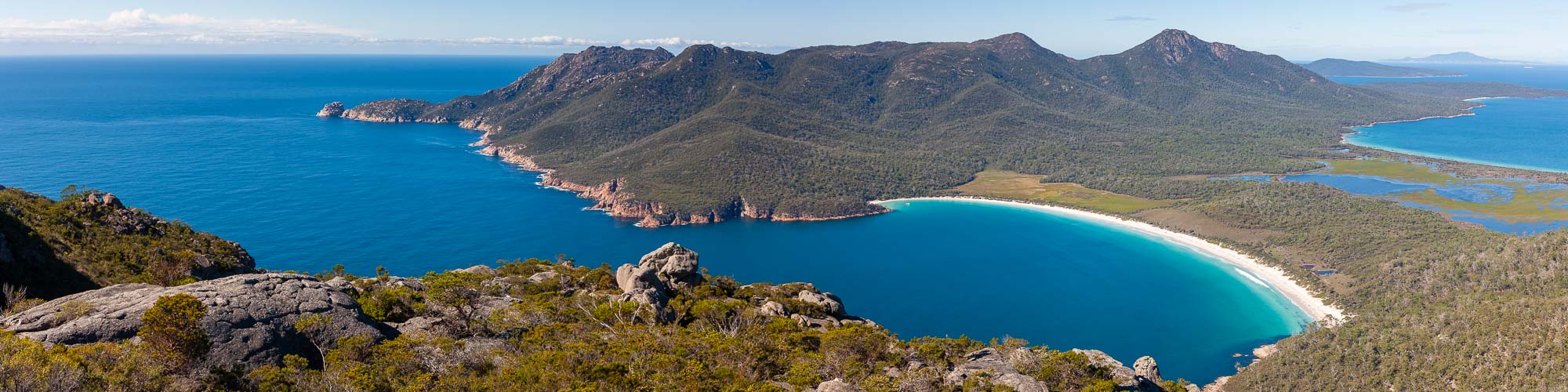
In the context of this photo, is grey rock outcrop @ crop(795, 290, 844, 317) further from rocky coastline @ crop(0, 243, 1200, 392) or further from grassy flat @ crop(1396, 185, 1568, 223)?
grassy flat @ crop(1396, 185, 1568, 223)

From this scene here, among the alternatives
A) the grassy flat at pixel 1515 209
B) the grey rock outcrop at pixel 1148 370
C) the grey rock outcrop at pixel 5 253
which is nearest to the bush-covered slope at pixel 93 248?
the grey rock outcrop at pixel 5 253

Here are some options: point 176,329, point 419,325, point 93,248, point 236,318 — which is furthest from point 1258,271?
point 93,248

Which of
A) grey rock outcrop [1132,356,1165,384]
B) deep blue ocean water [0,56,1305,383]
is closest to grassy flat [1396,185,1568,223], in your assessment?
deep blue ocean water [0,56,1305,383]

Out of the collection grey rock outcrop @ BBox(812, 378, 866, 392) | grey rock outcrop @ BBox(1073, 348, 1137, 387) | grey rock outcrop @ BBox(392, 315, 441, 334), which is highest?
grey rock outcrop @ BBox(392, 315, 441, 334)

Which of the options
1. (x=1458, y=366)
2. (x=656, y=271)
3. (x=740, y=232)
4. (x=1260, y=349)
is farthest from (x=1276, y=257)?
(x=656, y=271)

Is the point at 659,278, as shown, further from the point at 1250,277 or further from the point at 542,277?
the point at 1250,277

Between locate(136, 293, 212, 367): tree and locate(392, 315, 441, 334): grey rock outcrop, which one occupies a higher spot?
locate(136, 293, 212, 367): tree
